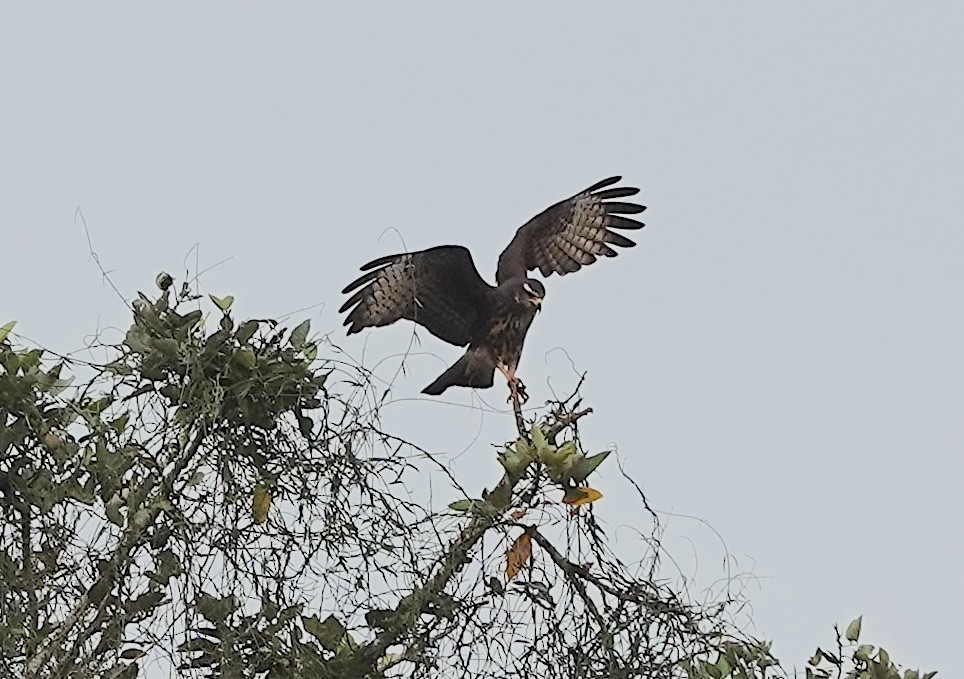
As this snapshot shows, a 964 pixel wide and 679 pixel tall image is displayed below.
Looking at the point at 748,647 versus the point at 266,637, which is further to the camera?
the point at 748,647

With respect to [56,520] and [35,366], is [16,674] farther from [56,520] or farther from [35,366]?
[35,366]

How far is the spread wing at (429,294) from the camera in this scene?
2754mm

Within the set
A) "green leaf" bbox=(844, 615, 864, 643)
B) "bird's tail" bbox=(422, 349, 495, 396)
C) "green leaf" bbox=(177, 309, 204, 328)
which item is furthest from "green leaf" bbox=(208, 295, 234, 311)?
"bird's tail" bbox=(422, 349, 495, 396)

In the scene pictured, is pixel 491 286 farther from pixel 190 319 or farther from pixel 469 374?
pixel 190 319

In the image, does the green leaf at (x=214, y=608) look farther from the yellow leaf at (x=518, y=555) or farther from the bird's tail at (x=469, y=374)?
the bird's tail at (x=469, y=374)

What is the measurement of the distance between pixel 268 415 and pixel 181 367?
3.4 inches

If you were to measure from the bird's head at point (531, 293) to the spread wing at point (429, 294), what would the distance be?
0.07m

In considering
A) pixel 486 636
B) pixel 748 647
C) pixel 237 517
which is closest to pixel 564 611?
pixel 486 636

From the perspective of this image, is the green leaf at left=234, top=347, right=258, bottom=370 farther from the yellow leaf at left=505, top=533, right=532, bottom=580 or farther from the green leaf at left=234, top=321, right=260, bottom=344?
the yellow leaf at left=505, top=533, right=532, bottom=580

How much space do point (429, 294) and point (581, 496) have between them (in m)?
1.57

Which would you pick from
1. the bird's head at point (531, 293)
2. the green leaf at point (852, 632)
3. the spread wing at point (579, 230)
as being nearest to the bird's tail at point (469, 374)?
the bird's head at point (531, 293)

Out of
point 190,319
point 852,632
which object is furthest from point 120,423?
point 852,632

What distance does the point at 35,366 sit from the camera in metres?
1.38

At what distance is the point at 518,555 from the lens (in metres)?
1.34
